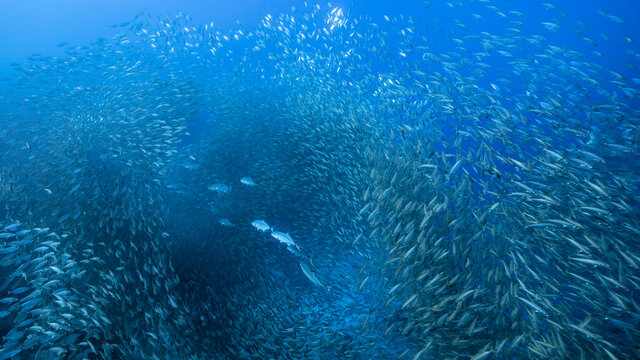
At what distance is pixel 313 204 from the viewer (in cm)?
924

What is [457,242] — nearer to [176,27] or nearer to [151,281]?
[151,281]

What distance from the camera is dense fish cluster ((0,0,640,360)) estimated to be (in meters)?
5.11

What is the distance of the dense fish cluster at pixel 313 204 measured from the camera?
511 centimetres

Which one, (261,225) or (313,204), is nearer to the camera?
(261,225)

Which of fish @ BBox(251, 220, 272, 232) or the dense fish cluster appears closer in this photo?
the dense fish cluster

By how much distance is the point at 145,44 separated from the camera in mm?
11727

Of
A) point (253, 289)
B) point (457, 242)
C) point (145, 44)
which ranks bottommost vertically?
point (253, 289)

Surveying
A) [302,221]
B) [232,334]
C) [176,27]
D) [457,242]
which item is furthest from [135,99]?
[457,242]

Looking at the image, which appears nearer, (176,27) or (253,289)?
(253,289)

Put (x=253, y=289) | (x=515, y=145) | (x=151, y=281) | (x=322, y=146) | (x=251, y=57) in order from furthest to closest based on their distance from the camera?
1. (x=251, y=57)
2. (x=322, y=146)
3. (x=253, y=289)
4. (x=151, y=281)
5. (x=515, y=145)

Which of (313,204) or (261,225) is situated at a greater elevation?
(261,225)

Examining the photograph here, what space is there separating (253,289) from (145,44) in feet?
31.2

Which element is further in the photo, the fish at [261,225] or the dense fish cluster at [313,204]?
the fish at [261,225]

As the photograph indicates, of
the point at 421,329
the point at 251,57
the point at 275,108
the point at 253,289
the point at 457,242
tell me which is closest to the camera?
the point at 421,329
